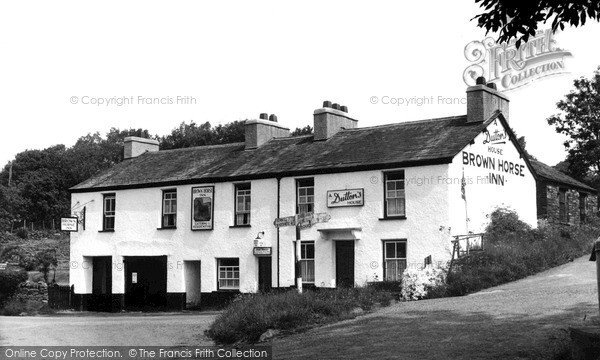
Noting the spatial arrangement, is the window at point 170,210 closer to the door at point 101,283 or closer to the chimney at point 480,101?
the door at point 101,283

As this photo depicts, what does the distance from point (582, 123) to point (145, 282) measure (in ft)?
94.0

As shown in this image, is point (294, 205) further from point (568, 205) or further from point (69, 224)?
point (568, 205)

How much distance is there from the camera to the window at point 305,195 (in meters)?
28.9

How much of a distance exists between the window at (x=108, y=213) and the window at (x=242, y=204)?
717cm

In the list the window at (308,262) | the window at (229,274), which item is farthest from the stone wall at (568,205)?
the window at (229,274)

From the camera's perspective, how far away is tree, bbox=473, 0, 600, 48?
29.7ft

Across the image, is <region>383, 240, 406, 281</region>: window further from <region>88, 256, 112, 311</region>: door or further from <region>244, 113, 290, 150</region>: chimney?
<region>88, 256, 112, 311</region>: door

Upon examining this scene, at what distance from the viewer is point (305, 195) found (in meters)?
29.1

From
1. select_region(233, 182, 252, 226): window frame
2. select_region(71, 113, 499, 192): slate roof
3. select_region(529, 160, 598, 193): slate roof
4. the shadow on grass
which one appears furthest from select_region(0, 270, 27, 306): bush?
select_region(529, 160, 598, 193): slate roof

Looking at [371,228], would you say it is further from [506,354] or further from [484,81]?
[506,354]

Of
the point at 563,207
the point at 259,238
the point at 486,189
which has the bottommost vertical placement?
the point at 259,238

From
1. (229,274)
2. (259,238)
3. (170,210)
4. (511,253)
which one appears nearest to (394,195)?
(511,253)

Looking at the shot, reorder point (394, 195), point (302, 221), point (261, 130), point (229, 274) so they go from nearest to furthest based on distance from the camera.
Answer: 1. point (302, 221)
2. point (394, 195)
3. point (229, 274)
4. point (261, 130)

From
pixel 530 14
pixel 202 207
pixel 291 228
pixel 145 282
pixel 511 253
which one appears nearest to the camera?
pixel 530 14
